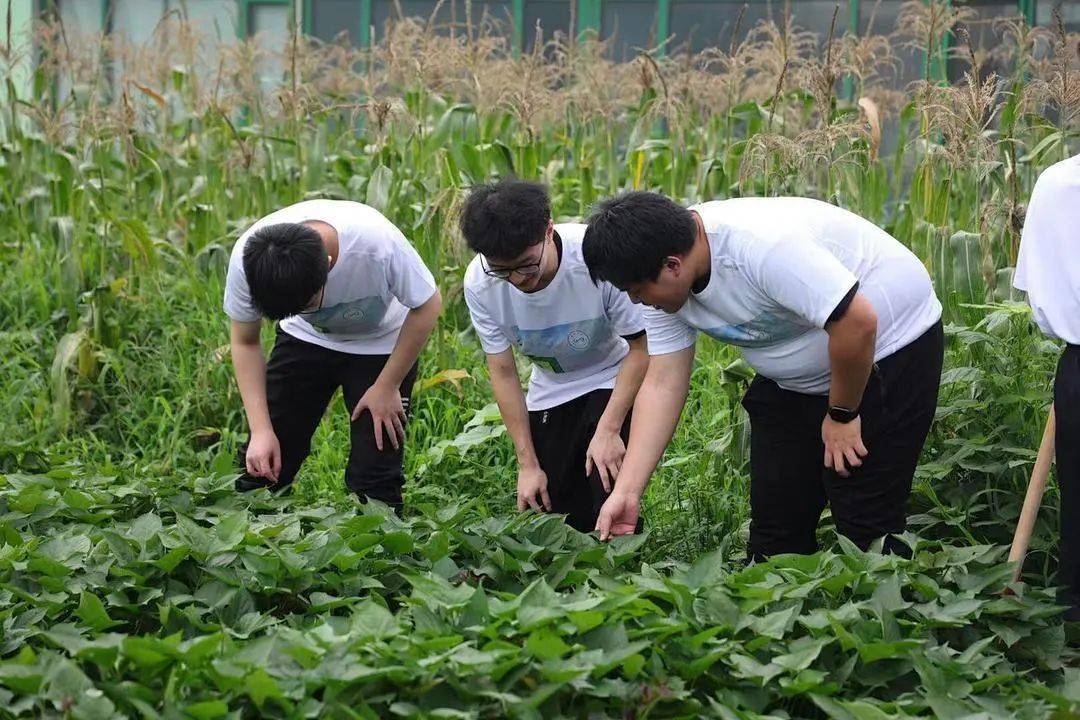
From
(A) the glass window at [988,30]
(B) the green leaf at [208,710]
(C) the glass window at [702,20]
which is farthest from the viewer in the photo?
(C) the glass window at [702,20]

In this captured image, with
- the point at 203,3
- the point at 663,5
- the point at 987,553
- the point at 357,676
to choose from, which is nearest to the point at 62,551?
the point at 357,676

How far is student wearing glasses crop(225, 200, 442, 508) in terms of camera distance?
4.42m

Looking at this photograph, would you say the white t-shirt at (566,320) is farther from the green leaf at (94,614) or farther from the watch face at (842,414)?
the green leaf at (94,614)

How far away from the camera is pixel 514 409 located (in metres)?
4.37

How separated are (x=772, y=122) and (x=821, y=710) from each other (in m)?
3.34

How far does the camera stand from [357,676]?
273 cm

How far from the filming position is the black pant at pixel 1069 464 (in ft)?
11.6

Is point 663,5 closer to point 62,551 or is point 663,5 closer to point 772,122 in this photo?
point 772,122

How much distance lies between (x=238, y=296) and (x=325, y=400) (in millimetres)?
643

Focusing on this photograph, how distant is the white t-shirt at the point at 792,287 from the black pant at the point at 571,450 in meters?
0.57

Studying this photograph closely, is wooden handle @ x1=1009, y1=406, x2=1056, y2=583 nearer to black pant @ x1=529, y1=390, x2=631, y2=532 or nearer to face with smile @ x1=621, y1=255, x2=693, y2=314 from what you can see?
face with smile @ x1=621, y1=255, x2=693, y2=314

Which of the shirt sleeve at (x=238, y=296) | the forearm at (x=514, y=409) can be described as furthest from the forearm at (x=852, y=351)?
the shirt sleeve at (x=238, y=296)

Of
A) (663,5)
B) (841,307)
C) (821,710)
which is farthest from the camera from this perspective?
(663,5)

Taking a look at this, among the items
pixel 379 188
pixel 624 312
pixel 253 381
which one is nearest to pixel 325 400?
pixel 253 381
